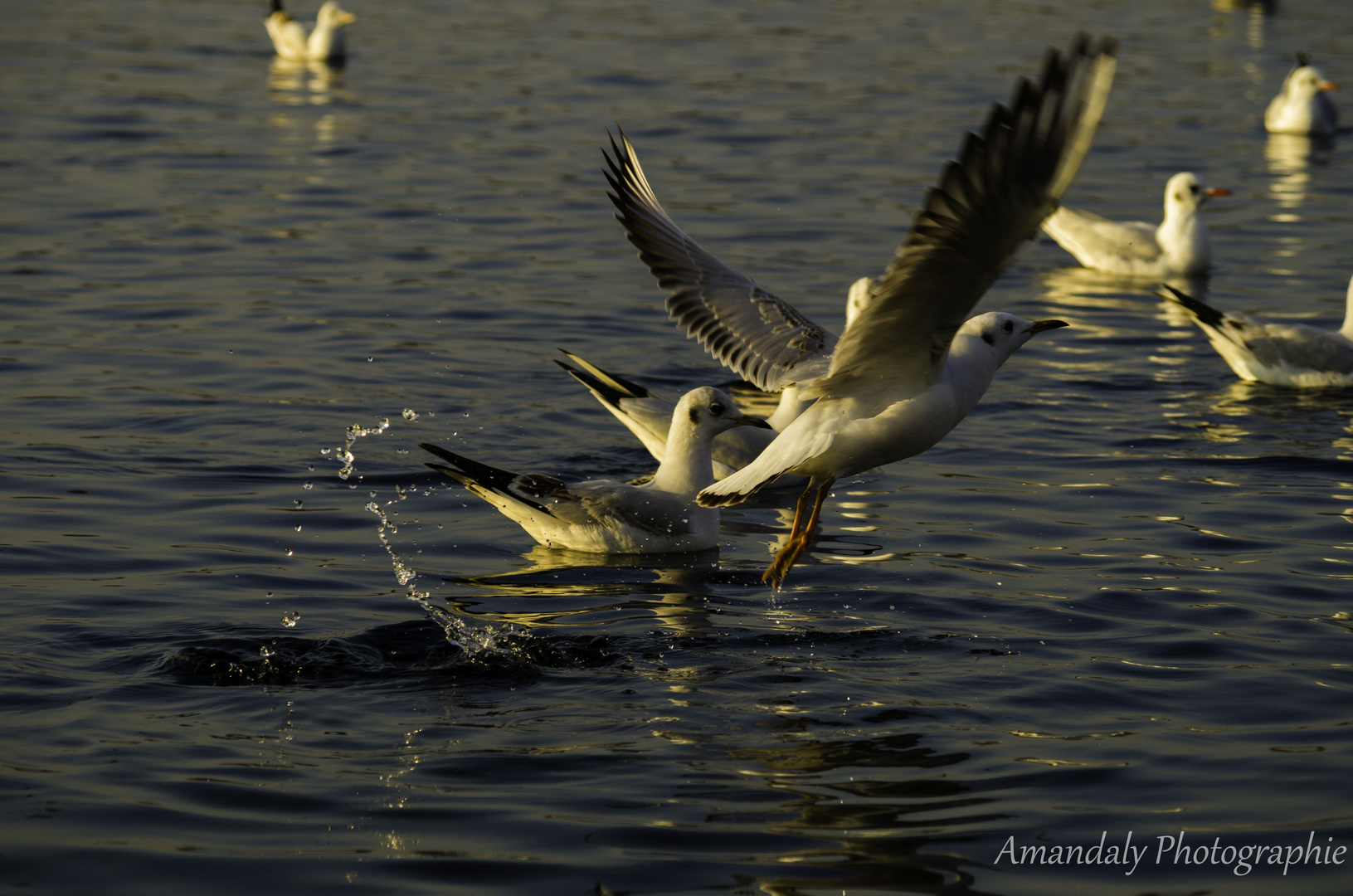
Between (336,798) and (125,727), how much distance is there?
41.4 inches

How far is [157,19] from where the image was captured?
30.6 meters

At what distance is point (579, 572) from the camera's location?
869 cm

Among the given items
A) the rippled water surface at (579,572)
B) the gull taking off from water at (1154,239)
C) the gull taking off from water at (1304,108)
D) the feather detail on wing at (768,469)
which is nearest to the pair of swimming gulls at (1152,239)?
the gull taking off from water at (1154,239)

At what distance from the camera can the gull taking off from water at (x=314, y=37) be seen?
27000 millimetres

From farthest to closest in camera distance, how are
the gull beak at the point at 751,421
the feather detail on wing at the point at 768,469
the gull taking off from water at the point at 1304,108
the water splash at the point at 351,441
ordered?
the gull taking off from water at the point at 1304,108
the water splash at the point at 351,441
the gull beak at the point at 751,421
the feather detail on wing at the point at 768,469

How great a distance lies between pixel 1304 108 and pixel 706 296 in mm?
15361

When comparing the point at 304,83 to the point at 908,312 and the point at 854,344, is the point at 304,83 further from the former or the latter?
the point at 908,312

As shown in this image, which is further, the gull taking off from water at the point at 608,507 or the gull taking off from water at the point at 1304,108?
the gull taking off from water at the point at 1304,108

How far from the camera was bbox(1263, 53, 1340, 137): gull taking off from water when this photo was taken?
22422 millimetres

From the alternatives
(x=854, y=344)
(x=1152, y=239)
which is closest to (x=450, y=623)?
(x=854, y=344)

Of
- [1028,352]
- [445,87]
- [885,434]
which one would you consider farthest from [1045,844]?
[445,87]

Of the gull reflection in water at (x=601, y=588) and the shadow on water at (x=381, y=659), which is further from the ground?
the shadow on water at (x=381, y=659)

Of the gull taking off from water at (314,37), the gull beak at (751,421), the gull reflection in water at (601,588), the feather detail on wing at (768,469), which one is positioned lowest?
the gull reflection in water at (601,588)

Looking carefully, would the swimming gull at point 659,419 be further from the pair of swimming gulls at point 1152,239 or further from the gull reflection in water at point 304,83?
the gull reflection in water at point 304,83
